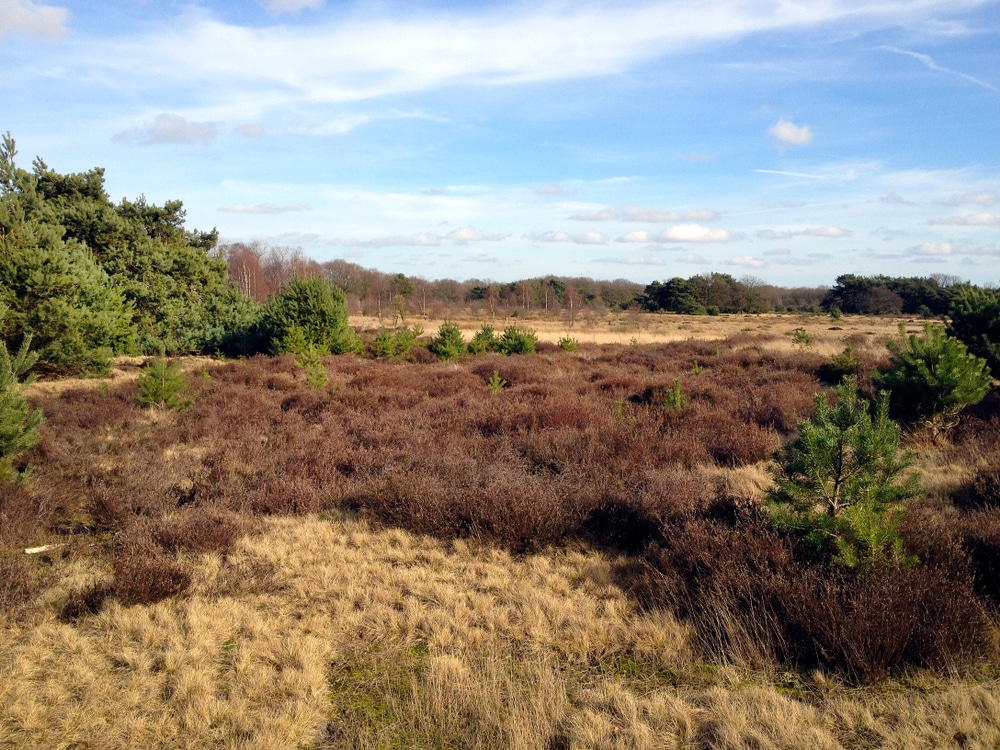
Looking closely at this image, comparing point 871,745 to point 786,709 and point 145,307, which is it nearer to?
point 786,709

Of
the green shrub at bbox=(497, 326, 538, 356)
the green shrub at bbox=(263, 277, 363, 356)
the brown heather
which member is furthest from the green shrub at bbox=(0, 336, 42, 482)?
the green shrub at bbox=(497, 326, 538, 356)

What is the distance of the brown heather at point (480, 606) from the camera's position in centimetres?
304

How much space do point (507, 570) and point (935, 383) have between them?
6625mm

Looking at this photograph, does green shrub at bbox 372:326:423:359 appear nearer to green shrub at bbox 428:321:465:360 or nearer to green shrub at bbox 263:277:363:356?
green shrub at bbox 428:321:465:360

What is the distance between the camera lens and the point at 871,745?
9.06ft

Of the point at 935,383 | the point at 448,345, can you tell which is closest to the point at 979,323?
the point at 935,383

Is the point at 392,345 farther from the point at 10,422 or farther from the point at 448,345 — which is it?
the point at 10,422

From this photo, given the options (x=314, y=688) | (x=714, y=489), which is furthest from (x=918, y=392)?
(x=314, y=688)

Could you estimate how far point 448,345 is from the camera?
20172 millimetres

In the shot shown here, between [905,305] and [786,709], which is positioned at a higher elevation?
[905,305]

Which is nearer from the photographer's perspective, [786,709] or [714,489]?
[786,709]

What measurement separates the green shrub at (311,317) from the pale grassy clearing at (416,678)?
602 inches

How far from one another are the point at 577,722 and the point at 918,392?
7623mm

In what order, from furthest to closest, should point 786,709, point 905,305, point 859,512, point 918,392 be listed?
point 905,305 → point 918,392 → point 859,512 → point 786,709
